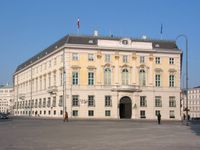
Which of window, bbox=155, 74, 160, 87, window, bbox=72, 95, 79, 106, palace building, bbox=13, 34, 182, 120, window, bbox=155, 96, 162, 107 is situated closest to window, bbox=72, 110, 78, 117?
palace building, bbox=13, 34, 182, 120

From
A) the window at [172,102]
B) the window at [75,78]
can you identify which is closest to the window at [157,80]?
the window at [172,102]

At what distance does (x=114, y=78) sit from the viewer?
91.8 meters

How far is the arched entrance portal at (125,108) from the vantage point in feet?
303

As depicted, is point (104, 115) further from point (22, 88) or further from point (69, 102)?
point (22, 88)

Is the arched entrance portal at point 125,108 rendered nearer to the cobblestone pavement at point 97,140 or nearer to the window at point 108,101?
the window at point 108,101

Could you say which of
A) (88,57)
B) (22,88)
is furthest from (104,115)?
(22,88)

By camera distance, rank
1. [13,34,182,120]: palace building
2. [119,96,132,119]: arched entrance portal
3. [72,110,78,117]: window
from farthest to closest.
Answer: [119,96,132,119]: arched entrance portal, [13,34,182,120]: palace building, [72,110,78,117]: window

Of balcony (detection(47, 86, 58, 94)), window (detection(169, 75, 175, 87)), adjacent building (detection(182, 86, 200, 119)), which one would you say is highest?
window (detection(169, 75, 175, 87))

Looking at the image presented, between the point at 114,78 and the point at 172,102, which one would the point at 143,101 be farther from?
the point at 114,78

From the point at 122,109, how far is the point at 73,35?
19704mm

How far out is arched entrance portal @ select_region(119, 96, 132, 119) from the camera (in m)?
92.2

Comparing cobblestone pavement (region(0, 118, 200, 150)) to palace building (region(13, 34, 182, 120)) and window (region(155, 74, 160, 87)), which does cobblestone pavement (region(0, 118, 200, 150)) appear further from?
window (region(155, 74, 160, 87))

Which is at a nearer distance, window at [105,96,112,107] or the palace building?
the palace building

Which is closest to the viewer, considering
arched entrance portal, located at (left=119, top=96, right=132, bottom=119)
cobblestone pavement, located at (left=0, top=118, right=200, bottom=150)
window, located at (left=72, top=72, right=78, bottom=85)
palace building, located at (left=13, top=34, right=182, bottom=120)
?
cobblestone pavement, located at (left=0, top=118, right=200, bottom=150)
